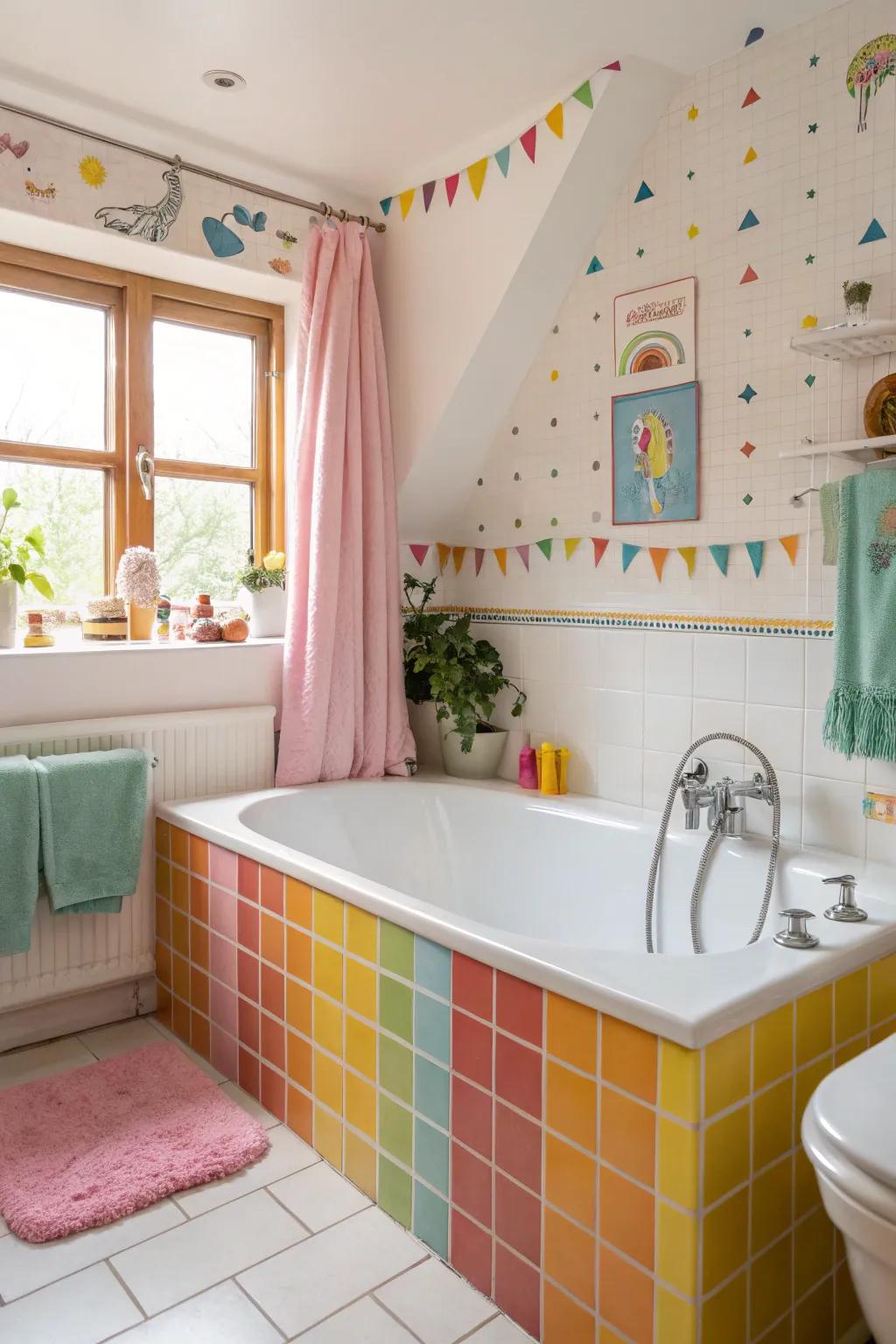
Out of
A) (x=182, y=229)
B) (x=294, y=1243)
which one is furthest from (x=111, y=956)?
(x=182, y=229)

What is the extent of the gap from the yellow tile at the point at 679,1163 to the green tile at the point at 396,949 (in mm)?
586

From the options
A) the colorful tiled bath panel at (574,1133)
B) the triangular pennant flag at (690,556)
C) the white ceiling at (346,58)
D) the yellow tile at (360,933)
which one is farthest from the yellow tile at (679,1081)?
the white ceiling at (346,58)

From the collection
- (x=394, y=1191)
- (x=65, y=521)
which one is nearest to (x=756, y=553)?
(x=394, y=1191)

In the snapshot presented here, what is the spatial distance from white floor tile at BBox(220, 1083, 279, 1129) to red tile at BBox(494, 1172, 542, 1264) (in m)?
0.74

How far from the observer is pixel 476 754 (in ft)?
10.1

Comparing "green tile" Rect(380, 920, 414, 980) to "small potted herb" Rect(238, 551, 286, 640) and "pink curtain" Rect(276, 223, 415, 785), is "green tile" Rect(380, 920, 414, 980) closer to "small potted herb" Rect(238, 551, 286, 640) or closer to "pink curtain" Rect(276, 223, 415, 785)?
"pink curtain" Rect(276, 223, 415, 785)

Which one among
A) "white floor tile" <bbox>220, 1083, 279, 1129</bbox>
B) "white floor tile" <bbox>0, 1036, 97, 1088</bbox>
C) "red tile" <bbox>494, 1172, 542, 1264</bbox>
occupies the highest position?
"red tile" <bbox>494, 1172, 542, 1264</bbox>

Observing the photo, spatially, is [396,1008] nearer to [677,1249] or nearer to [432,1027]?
[432,1027]

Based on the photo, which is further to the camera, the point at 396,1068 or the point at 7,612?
the point at 7,612

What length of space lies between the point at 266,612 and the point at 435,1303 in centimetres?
200

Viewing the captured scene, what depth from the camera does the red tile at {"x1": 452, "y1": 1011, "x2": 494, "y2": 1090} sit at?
5.42 ft

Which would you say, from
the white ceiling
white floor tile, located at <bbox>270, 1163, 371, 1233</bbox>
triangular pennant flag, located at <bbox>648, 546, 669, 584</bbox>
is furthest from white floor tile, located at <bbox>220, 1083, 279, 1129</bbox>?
the white ceiling

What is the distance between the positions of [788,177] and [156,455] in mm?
1914

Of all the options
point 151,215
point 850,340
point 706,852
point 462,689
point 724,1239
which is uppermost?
point 151,215
